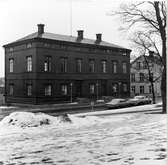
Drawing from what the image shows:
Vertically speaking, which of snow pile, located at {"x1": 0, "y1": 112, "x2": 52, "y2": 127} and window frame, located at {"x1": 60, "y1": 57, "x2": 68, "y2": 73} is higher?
window frame, located at {"x1": 60, "y1": 57, "x2": 68, "y2": 73}

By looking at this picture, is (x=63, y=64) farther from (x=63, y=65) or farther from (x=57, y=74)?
(x=57, y=74)

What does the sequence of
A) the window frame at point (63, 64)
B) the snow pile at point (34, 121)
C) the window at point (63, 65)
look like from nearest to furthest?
1. the snow pile at point (34, 121)
2. the window frame at point (63, 64)
3. the window at point (63, 65)

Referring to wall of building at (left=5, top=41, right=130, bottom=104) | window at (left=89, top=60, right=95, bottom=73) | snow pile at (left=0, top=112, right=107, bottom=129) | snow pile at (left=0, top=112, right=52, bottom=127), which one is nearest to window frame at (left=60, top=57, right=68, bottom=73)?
wall of building at (left=5, top=41, right=130, bottom=104)

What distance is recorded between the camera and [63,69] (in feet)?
105

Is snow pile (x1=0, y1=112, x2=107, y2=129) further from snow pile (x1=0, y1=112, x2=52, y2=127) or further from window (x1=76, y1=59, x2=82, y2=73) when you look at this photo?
window (x1=76, y1=59, x2=82, y2=73)

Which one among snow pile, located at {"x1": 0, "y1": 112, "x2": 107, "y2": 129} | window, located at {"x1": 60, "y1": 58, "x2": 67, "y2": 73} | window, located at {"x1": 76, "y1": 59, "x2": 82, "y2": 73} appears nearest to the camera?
snow pile, located at {"x1": 0, "y1": 112, "x2": 107, "y2": 129}

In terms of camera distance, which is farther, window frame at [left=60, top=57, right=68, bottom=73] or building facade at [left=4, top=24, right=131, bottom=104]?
window frame at [left=60, top=57, right=68, bottom=73]

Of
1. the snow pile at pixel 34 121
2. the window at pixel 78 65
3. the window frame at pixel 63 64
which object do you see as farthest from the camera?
the window at pixel 78 65

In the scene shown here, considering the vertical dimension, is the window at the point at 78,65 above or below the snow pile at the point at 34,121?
above

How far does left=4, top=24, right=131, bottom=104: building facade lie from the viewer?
16.5 metres

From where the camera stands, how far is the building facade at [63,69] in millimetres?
16452

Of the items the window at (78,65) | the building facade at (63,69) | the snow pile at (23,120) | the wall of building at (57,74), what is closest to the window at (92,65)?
the building facade at (63,69)

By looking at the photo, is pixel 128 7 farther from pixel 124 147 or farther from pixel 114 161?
pixel 114 161

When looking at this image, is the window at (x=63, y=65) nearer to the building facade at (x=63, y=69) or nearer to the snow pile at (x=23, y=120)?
the building facade at (x=63, y=69)
